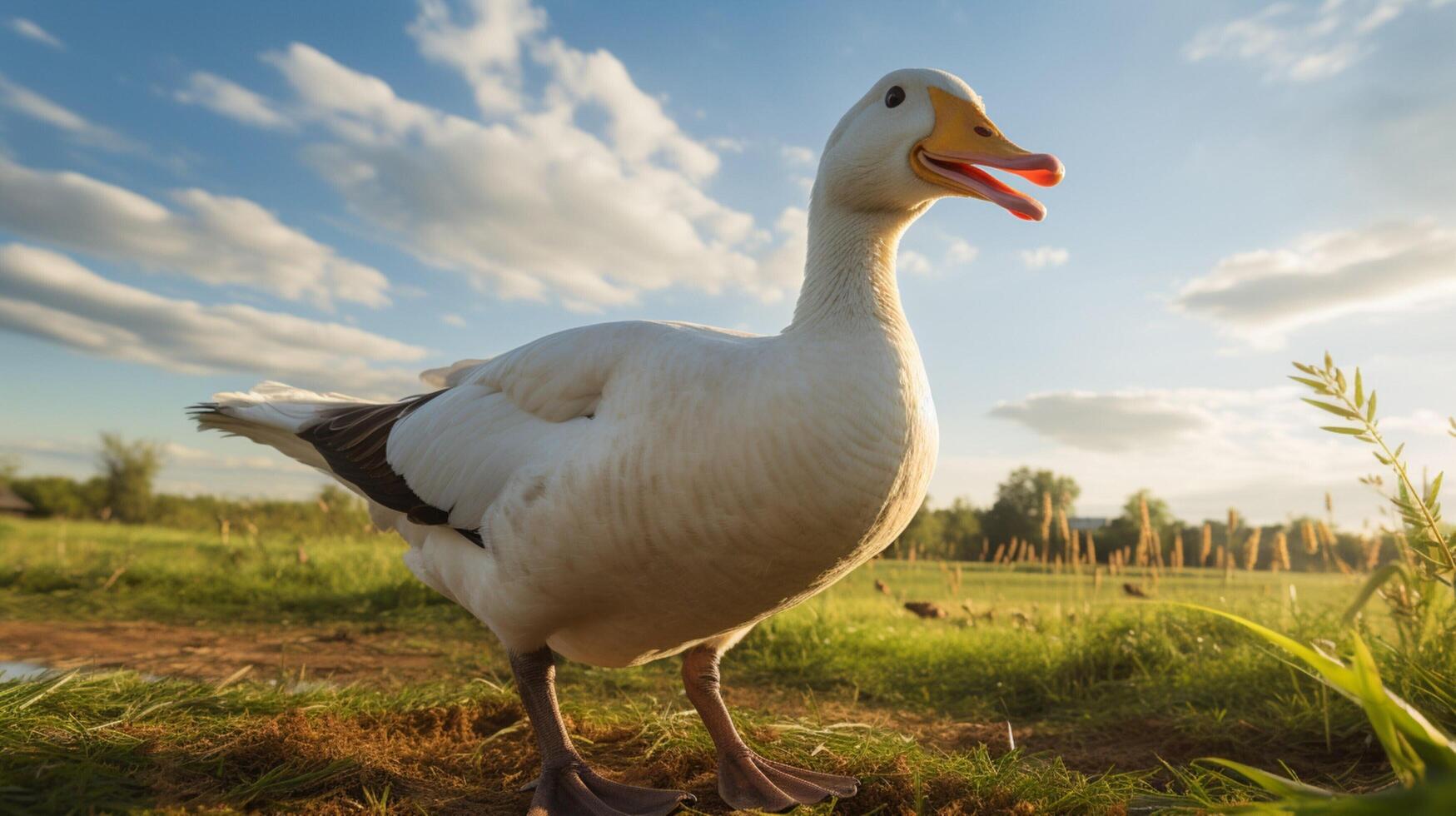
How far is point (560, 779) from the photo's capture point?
2.77 metres

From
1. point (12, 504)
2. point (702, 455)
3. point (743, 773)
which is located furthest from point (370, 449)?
point (12, 504)

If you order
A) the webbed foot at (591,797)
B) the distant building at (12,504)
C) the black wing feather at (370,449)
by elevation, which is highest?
the black wing feather at (370,449)

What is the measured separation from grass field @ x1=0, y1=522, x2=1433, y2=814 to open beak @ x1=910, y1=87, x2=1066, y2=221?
1.74 metres

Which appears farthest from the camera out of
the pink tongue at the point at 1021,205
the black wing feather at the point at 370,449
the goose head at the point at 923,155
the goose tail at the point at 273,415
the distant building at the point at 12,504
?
the distant building at the point at 12,504

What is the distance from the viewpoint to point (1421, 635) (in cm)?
388

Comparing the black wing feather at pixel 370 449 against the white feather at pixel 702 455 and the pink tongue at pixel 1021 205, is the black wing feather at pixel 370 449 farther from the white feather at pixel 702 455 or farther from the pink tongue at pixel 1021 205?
the pink tongue at pixel 1021 205

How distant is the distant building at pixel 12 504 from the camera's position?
30.9 meters

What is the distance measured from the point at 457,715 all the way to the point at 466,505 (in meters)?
1.10

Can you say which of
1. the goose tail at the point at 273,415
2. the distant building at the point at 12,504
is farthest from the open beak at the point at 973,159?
the distant building at the point at 12,504

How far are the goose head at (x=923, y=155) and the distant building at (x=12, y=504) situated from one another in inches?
1510

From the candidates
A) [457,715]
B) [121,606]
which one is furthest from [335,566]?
[457,715]

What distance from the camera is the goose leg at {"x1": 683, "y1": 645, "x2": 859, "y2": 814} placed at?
272cm

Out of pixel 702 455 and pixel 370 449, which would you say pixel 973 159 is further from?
pixel 370 449

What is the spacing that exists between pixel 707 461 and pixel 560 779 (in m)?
1.30
